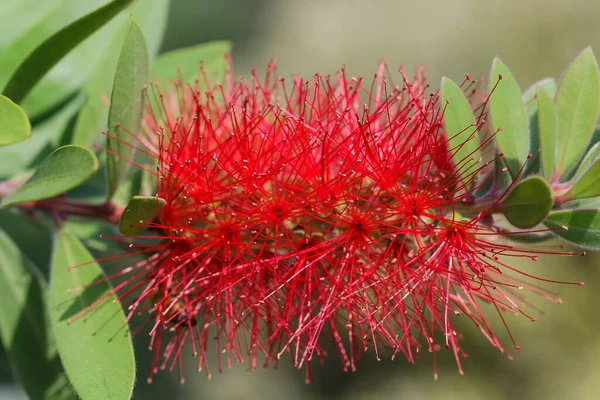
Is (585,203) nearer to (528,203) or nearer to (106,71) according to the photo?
(528,203)

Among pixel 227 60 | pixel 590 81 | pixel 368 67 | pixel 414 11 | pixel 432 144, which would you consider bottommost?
pixel 432 144

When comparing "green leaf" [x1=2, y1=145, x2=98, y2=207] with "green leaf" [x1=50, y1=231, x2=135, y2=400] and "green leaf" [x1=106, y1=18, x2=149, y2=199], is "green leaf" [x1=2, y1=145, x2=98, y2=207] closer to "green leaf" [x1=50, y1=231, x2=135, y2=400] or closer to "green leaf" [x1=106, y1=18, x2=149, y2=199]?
"green leaf" [x1=106, y1=18, x2=149, y2=199]

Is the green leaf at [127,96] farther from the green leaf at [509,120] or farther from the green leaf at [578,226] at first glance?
the green leaf at [578,226]

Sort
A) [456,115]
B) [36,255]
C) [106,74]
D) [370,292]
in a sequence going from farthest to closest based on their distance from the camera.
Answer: [36,255]
[106,74]
[370,292]
[456,115]

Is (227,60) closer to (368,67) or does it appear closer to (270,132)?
(270,132)

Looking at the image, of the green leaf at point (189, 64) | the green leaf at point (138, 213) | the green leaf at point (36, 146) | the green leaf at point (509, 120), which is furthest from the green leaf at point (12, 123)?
the green leaf at point (509, 120)

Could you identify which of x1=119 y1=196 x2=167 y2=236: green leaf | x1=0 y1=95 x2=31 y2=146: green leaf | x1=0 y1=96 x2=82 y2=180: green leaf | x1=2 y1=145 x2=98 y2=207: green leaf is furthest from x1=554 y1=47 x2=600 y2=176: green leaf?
x1=0 y1=96 x2=82 y2=180: green leaf

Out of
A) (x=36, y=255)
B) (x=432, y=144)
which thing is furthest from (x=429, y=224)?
(x=36, y=255)
